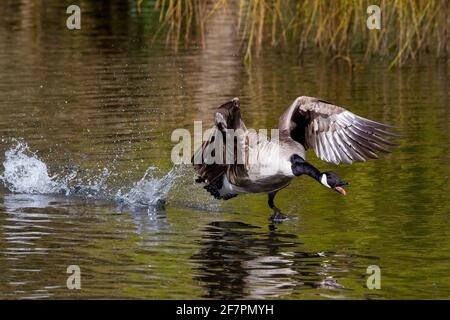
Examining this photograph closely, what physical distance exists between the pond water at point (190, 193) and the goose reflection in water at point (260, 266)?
0.06ft

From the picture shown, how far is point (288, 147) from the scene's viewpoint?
10.8 meters

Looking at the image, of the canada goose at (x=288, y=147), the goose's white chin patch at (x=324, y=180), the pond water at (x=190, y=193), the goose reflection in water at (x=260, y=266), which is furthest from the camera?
the canada goose at (x=288, y=147)

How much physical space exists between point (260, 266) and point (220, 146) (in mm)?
1735

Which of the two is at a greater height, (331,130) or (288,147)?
(331,130)

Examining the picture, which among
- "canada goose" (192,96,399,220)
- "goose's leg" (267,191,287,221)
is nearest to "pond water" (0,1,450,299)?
"goose's leg" (267,191,287,221)

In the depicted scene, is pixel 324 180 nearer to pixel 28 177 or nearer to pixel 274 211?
pixel 274 211

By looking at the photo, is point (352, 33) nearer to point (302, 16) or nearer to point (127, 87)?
point (302, 16)

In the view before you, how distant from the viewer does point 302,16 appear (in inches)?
906

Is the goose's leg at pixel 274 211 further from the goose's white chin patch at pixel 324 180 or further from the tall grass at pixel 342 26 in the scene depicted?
the tall grass at pixel 342 26

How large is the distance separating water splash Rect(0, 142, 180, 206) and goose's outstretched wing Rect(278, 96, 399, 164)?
178 centimetres

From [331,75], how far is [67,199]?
881 cm

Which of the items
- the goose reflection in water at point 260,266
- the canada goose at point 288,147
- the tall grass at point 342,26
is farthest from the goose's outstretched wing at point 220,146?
the tall grass at point 342,26

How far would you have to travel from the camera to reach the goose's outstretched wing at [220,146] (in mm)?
10141

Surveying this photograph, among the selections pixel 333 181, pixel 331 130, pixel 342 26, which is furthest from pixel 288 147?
pixel 342 26
